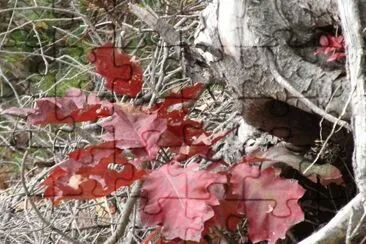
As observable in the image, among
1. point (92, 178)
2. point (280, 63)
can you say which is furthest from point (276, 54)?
point (92, 178)

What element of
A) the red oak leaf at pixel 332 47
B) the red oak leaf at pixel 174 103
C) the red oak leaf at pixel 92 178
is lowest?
the red oak leaf at pixel 92 178

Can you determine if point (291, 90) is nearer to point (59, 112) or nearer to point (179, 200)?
point (179, 200)

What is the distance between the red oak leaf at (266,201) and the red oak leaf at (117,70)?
0.77ft

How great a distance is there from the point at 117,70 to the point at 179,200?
0.88ft

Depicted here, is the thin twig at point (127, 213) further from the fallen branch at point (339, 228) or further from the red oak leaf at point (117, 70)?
the fallen branch at point (339, 228)

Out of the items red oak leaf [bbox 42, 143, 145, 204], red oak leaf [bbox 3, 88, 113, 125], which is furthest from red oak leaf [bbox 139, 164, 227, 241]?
red oak leaf [bbox 3, 88, 113, 125]

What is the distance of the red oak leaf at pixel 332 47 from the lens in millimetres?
1040

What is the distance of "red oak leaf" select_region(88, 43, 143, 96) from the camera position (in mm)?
1143

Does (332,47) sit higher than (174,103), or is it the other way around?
(332,47)

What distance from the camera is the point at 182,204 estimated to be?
97cm

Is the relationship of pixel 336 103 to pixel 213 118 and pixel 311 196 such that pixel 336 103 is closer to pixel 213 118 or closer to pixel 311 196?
pixel 311 196

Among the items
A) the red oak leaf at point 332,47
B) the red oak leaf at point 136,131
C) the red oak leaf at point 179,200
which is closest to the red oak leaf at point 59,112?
the red oak leaf at point 136,131

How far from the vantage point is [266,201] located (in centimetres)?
101

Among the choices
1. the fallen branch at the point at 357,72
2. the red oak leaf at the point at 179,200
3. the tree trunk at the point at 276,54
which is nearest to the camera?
the fallen branch at the point at 357,72
